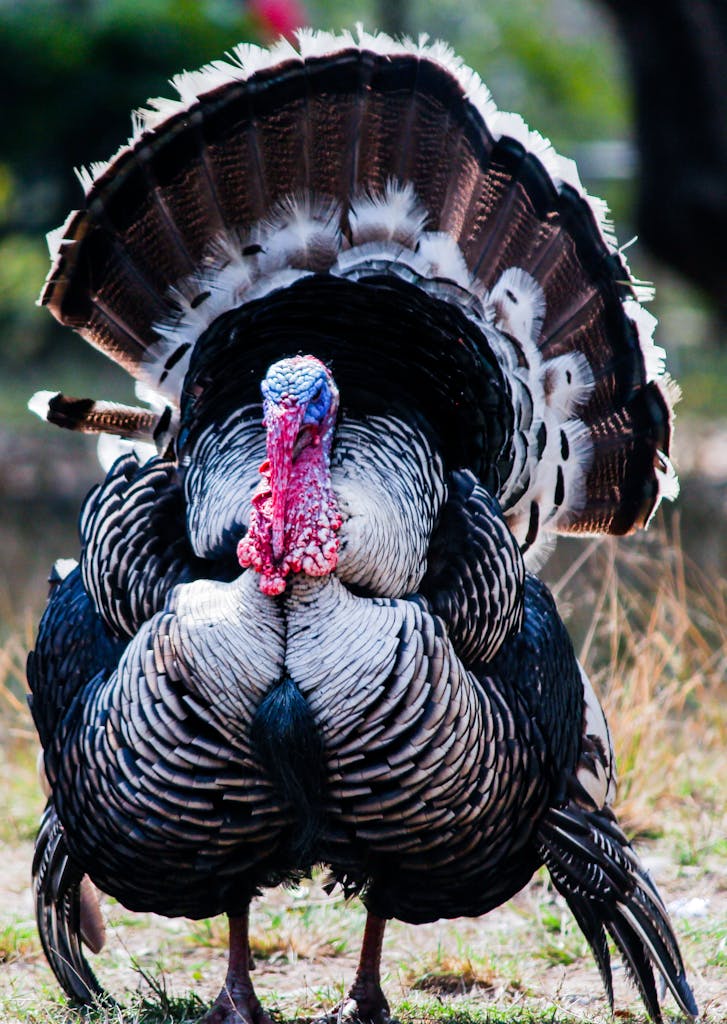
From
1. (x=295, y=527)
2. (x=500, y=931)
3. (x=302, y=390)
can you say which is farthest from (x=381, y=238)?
A: (x=500, y=931)

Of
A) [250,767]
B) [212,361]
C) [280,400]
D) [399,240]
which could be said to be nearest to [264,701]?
[250,767]

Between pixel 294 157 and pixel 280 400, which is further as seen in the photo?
pixel 294 157

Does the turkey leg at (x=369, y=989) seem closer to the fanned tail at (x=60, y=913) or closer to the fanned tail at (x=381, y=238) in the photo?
the fanned tail at (x=60, y=913)

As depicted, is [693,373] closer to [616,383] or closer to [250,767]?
[616,383]

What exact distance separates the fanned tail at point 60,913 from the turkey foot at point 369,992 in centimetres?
65

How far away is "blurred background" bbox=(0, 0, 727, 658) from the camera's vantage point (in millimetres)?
9594

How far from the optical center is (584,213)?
376 cm

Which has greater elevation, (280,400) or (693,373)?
(693,373)

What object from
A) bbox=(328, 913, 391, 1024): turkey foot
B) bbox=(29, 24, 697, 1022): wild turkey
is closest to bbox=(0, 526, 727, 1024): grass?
bbox=(328, 913, 391, 1024): turkey foot

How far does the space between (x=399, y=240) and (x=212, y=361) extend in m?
0.64

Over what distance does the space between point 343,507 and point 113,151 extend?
410 inches

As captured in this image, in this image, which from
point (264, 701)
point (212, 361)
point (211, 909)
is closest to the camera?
point (264, 701)

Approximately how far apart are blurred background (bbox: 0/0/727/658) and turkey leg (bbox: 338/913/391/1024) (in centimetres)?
286

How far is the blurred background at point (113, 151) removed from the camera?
31.5 feet
